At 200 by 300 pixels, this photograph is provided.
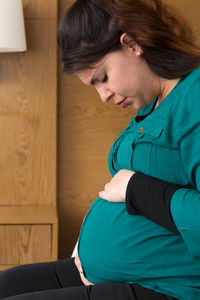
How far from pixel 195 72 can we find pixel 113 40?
215mm

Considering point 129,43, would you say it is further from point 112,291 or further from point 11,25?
point 11,25

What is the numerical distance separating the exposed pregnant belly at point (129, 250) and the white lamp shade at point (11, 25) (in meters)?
1.27

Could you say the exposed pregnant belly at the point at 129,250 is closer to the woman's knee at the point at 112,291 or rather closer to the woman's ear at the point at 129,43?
the woman's knee at the point at 112,291

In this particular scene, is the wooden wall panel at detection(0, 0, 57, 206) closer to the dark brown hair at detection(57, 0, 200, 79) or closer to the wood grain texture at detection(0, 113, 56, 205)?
the wood grain texture at detection(0, 113, 56, 205)

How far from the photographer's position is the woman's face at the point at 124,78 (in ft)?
3.37

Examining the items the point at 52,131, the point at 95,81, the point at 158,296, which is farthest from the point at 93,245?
the point at 52,131

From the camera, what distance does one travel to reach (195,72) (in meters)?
0.98

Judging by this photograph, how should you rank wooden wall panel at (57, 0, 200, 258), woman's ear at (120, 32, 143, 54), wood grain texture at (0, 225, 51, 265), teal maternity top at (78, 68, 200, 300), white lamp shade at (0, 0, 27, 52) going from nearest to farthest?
teal maternity top at (78, 68, 200, 300)
woman's ear at (120, 32, 143, 54)
white lamp shade at (0, 0, 27, 52)
wood grain texture at (0, 225, 51, 265)
wooden wall panel at (57, 0, 200, 258)

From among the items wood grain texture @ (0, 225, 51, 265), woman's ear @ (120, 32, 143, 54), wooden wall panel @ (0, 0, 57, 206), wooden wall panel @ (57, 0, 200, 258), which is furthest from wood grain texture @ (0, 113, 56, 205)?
woman's ear @ (120, 32, 143, 54)

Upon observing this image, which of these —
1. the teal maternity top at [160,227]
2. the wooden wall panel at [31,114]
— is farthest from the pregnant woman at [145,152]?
the wooden wall panel at [31,114]

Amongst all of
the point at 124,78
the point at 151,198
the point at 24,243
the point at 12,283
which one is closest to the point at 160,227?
the point at 151,198

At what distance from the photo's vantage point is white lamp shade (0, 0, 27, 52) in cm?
208

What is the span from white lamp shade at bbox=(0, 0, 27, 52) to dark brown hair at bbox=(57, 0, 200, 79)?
114cm

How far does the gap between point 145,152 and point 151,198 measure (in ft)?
0.42
